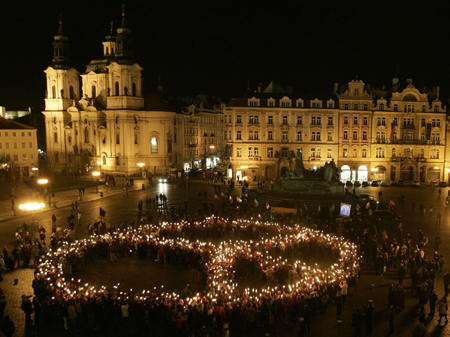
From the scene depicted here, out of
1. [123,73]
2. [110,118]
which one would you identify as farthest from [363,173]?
[110,118]

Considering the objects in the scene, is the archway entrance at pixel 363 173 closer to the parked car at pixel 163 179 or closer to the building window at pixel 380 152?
the building window at pixel 380 152

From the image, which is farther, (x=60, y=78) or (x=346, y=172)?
(x=60, y=78)

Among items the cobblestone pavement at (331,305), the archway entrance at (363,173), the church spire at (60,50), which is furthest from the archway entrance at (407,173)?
the church spire at (60,50)

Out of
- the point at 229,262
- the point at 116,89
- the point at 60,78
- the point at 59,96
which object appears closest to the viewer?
the point at 229,262

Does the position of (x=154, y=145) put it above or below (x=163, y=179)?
above

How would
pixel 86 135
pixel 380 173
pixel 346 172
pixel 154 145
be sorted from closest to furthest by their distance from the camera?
pixel 346 172 < pixel 380 173 < pixel 154 145 < pixel 86 135

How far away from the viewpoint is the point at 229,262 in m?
19.7

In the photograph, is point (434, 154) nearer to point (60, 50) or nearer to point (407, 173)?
point (407, 173)

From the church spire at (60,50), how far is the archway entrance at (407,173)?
5832 cm

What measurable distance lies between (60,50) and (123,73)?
1540 cm

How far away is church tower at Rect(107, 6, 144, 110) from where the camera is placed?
67250 millimetres

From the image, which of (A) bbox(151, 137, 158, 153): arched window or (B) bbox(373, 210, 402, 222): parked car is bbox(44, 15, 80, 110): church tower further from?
(B) bbox(373, 210, 402, 222): parked car

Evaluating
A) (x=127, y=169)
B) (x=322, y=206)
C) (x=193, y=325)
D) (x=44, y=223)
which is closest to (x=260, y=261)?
(x=193, y=325)

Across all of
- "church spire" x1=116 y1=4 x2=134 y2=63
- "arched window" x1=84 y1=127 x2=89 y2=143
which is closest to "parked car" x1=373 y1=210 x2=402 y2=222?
"church spire" x1=116 y1=4 x2=134 y2=63
